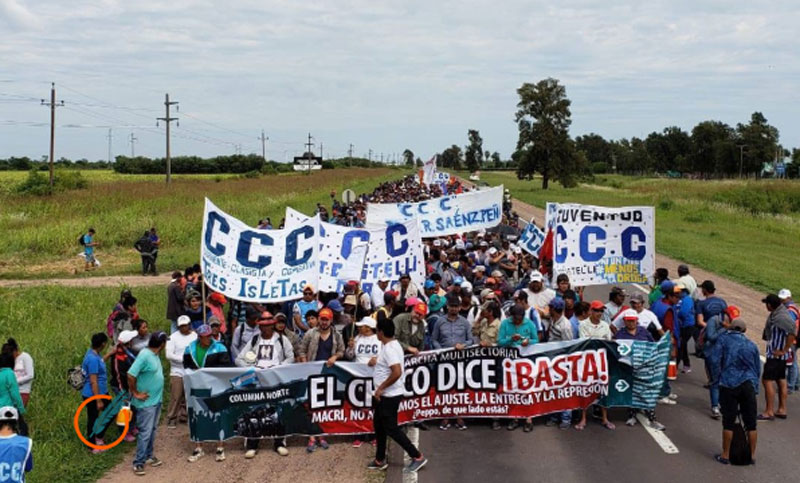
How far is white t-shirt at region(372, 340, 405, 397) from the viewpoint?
7625 millimetres

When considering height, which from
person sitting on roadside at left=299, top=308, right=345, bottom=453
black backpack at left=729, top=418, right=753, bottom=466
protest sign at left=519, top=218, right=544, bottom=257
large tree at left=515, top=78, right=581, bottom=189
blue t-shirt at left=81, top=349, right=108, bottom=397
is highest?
large tree at left=515, top=78, right=581, bottom=189

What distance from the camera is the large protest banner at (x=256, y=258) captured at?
1001 cm

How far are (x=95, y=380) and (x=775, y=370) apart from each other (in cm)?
821

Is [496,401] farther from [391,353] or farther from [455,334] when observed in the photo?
[391,353]

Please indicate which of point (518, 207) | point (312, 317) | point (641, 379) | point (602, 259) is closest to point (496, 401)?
point (641, 379)

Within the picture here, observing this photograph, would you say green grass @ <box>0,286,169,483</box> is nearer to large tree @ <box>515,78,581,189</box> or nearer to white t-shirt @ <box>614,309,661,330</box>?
white t-shirt @ <box>614,309,661,330</box>

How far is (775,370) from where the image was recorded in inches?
364

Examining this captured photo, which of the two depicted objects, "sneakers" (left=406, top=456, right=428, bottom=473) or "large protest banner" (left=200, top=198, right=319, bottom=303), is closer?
"sneakers" (left=406, top=456, right=428, bottom=473)

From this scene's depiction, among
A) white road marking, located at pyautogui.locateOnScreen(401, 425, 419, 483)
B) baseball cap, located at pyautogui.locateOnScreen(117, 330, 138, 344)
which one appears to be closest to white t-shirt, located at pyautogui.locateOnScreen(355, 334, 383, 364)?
white road marking, located at pyautogui.locateOnScreen(401, 425, 419, 483)

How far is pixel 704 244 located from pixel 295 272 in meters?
25.0

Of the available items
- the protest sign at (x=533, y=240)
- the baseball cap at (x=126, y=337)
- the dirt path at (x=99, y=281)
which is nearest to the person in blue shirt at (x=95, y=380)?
the baseball cap at (x=126, y=337)

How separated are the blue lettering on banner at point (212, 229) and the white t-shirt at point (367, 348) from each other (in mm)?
2551

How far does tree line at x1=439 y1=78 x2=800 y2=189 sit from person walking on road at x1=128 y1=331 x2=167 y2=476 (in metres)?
64.1

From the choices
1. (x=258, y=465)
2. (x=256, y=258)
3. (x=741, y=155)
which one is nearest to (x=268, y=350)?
(x=258, y=465)
